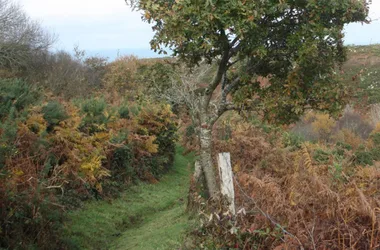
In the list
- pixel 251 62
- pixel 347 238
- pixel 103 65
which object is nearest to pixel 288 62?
pixel 251 62

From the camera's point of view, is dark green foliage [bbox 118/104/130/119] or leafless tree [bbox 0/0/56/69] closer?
dark green foliage [bbox 118/104/130/119]

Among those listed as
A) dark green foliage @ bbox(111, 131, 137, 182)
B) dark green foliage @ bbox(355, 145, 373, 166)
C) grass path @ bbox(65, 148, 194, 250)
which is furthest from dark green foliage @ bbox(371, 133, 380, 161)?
dark green foliage @ bbox(111, 131, 137, 182)

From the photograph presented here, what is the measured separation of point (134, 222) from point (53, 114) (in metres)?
3.81

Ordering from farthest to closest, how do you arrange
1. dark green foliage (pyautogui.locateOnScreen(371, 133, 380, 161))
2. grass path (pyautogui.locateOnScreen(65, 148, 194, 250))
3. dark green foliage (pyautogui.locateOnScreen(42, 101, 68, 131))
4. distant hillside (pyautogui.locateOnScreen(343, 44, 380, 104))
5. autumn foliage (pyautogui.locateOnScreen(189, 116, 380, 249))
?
distant hillside (pyautogui.locateOnScreen(343, 44, 380, 104)), dark green foliage (pyautogui.locateOnScreen(371, 133, 380, 161)), dark green foliage (pyautogui.locateOnScreen(42, 101, 68, 131)), grass path (pyautogui.locateOnScreen(65, 148, 194, 250)), autumn foliage (pyautogui.locateOnScreen(189, 116, 380, 249))

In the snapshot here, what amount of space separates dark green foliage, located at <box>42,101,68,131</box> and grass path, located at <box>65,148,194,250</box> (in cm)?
251

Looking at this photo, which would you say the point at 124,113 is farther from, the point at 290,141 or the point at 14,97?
the point at 290,141

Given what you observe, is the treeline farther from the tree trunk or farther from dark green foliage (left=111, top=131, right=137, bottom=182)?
the tree trunk

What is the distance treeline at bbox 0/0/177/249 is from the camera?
7.63 m

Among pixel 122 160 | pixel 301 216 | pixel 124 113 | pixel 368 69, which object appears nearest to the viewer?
pixel 301 216

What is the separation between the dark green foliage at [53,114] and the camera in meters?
12.0

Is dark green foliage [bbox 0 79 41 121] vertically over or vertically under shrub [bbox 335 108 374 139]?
over

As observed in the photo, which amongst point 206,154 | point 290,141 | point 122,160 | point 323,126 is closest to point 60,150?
point 122,160

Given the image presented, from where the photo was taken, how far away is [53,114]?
12.1m

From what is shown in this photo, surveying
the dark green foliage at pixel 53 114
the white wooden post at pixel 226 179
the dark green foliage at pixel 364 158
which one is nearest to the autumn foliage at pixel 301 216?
the white wooden post at pixel 226 179
